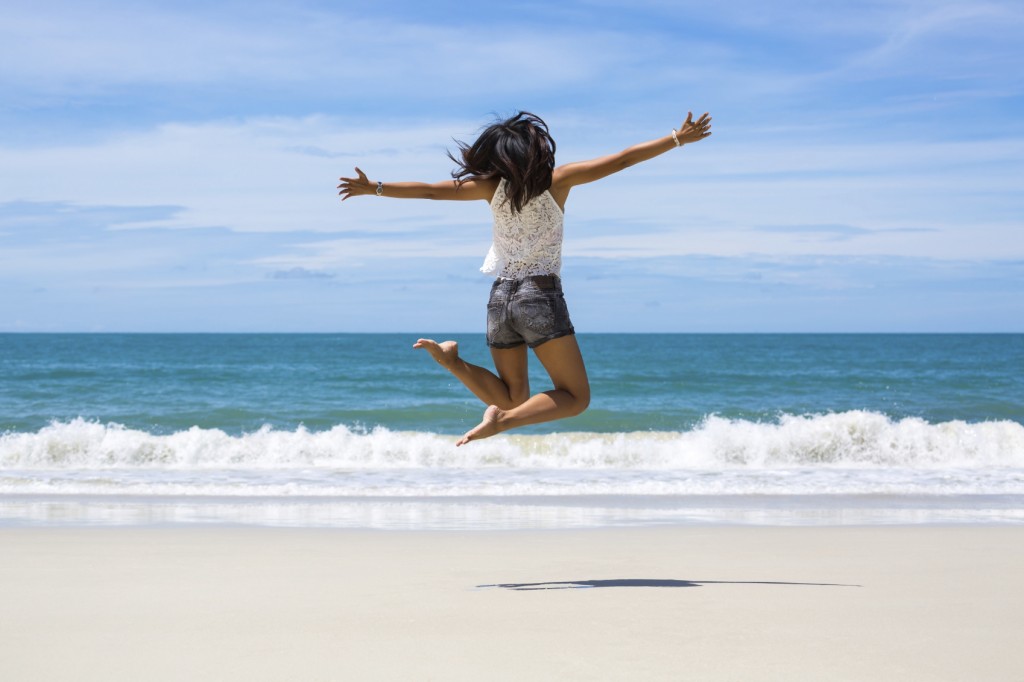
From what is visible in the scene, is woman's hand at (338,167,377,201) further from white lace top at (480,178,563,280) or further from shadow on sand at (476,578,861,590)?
shadow on sand at (476,578,861,590)

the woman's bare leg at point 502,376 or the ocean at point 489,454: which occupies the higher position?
the woman's bare leg at point 502,376

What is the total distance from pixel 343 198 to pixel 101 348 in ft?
181

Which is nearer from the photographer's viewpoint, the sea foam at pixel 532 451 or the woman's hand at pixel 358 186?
the woman's hand at pixel 358 186

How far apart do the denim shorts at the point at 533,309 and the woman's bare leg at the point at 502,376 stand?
0.46 ft

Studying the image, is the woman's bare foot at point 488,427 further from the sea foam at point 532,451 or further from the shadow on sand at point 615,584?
the sea foam at point 532,451

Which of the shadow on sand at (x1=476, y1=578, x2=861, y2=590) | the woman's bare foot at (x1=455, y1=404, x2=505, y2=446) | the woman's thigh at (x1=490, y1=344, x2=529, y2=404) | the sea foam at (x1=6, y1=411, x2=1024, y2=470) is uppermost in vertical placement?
the woman's thigh at (x1=490, y1=344, x2=529, y2=404)

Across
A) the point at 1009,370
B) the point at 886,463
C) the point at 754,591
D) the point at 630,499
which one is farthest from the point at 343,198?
the point at 1009,370

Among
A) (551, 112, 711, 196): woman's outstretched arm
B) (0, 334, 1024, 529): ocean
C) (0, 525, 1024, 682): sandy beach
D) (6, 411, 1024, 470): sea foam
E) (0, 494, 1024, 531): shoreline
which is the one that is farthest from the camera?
(6, 411, 1024, 470): sea foam

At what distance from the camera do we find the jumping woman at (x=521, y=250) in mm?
4949

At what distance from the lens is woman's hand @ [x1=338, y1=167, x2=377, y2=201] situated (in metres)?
4.90

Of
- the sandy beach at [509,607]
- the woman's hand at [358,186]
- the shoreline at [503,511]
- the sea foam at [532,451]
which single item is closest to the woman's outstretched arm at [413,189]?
the woman's hand at [358,186]

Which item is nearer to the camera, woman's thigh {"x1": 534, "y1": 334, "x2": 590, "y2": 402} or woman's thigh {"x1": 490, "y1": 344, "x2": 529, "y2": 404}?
woman's thigh {"x1": 534, "y1": 334, "x2": 590, "y2": 402}

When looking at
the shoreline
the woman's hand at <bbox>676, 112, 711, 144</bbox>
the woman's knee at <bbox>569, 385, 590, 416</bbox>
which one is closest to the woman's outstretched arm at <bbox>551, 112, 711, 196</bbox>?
the woman's hand at <bbox>676, 112, 711, 144</bbox>

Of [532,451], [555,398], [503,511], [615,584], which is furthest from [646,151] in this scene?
[532,451]
